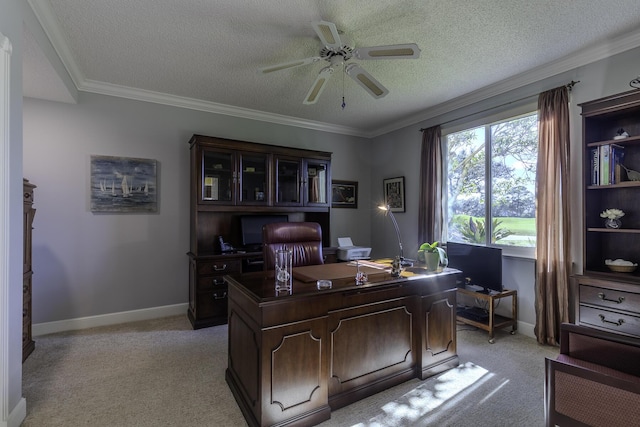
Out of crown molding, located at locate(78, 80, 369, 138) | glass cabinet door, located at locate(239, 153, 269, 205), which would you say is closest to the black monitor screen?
glass cabinet door, located at locate(239, 153, 269, 205)

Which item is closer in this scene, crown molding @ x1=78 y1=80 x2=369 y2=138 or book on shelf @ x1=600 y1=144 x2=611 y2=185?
book on shelf @ x1=600 y1=144 x2=611 y2=185

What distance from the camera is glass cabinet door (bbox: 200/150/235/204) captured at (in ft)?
11.5

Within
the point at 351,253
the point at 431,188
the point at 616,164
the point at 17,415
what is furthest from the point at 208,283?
the point at 616,164

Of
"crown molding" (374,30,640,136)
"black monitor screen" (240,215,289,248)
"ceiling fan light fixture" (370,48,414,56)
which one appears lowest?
"black monitor screen" (240,215,289,248)

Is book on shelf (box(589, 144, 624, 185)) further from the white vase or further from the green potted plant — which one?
the green potted plant

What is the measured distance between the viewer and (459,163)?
3.83 m

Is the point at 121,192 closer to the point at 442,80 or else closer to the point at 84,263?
the point at 84,263

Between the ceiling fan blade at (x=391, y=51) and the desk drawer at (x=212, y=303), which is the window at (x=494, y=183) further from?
the desk drawer at (x=212, y=303)

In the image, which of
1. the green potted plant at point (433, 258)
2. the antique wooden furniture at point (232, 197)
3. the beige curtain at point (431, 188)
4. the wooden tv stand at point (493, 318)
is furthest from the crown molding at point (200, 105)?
the wooden tv stand at point (493, 318)

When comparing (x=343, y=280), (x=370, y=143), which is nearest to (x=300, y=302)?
(x=343, y=280)

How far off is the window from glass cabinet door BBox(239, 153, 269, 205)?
2450 millimetres

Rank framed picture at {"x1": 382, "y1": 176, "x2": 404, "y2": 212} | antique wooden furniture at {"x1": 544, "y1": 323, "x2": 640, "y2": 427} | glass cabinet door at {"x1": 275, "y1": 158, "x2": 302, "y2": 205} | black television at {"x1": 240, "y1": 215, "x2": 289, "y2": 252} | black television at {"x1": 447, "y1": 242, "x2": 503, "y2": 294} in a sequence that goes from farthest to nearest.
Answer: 1. framed picture at {"x1": 382, "y1": 176, "x2": 404, "y2": 212}
2. glass cabinet door at {"x1": 275, "y1": 158, "x2": 302, "y2": 205}
3. black television at {"x1": 240, "y1": 215, "x2": 289, "y2": 252}
4. black television at {"x1": 447, "y1": 242, "x2": 503, "y2": 294}
5. antique wooden furniture at {"x1": 544, "y1": 323, "x2": 640, "y2": 427}

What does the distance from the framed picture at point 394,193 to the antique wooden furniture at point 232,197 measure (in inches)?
42.8

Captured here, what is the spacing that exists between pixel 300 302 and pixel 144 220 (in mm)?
2774
